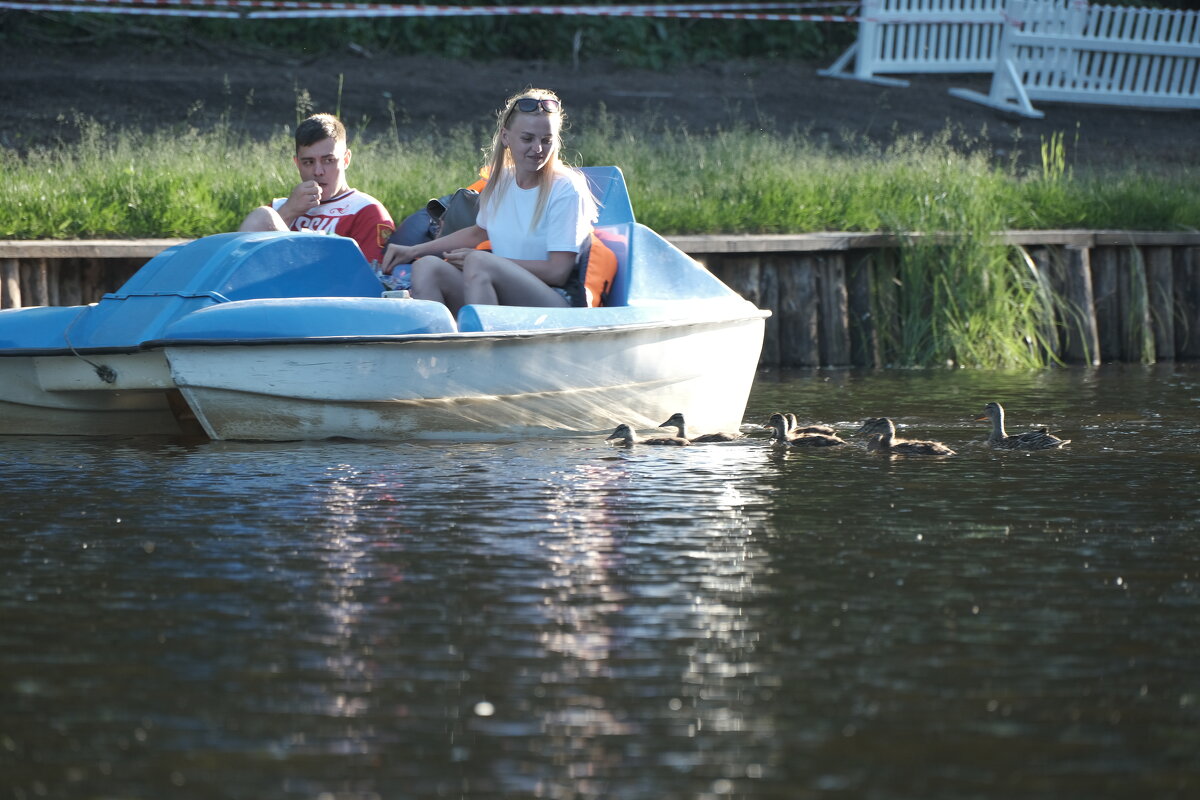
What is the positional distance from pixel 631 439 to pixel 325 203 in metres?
2.04

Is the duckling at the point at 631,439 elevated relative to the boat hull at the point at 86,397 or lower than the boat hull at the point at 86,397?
lower

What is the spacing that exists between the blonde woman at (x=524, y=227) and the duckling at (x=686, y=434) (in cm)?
70

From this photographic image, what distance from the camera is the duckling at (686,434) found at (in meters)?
8.49

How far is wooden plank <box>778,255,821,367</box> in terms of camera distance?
43.2ft

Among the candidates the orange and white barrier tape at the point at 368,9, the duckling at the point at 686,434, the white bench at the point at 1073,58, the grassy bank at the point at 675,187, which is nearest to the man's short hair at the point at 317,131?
the duckling at the point at 686,434

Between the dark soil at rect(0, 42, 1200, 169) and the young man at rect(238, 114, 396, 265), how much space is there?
7874 millimetres

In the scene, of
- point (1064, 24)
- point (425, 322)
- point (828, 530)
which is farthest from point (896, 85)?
point (828, 530)

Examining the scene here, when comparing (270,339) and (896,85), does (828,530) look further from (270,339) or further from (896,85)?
(896,85)

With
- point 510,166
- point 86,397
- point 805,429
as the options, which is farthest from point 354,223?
point 805,429

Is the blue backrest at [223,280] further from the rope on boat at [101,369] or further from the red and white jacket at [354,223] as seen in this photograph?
the red and white jacket at [354,223]

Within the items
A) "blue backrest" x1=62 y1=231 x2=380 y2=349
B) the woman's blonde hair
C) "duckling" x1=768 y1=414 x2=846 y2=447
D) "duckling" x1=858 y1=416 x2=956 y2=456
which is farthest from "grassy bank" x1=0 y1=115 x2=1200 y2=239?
"duckling" x1=858 y1=416 x2=956 y2=456

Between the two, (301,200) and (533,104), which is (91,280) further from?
(533,104)

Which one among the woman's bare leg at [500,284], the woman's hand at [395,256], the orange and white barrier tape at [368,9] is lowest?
the woman's bare leg at [500,284]

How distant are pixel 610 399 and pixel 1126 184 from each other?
7981 mm
